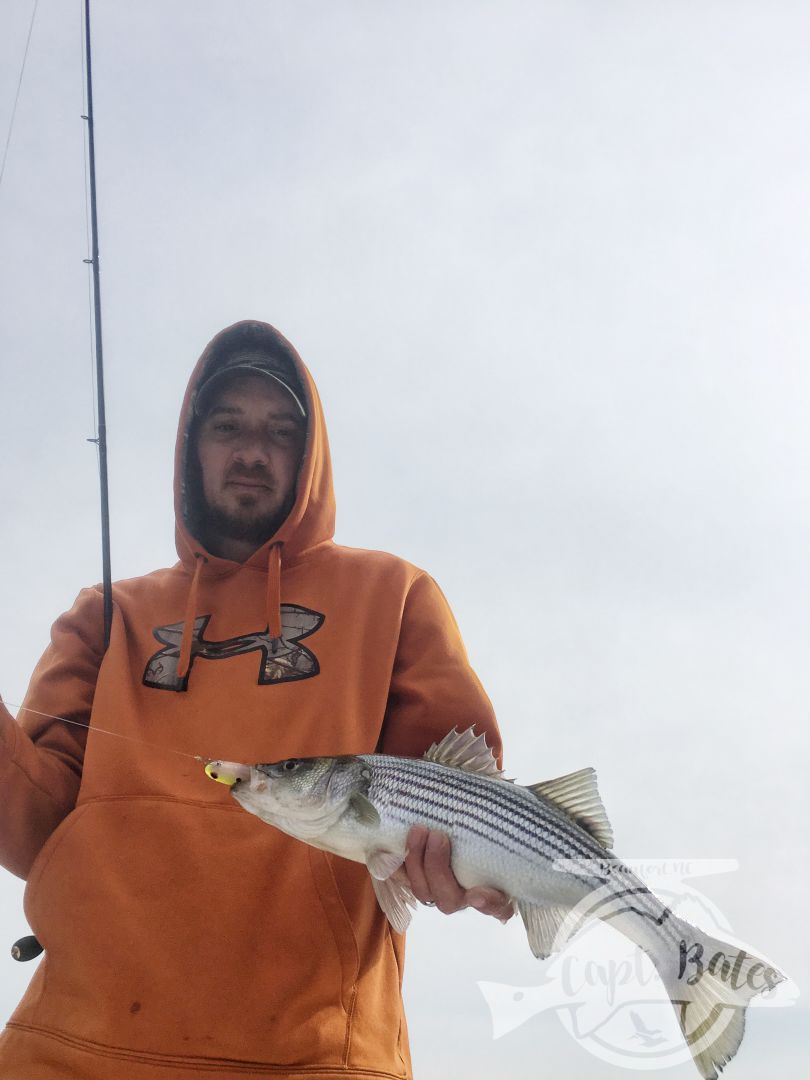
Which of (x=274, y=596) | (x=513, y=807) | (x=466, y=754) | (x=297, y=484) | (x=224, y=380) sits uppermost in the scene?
(x=224, y=380)

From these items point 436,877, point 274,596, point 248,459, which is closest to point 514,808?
point 436,877

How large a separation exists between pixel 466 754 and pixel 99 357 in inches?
133

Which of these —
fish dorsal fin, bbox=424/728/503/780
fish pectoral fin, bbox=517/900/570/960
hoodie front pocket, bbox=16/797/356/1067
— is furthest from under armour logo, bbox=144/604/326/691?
fish pectoral fin, bbox=517/900/570/960

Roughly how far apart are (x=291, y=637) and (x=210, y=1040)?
1824 mm

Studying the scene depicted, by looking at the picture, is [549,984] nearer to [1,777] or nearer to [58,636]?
[1,777]

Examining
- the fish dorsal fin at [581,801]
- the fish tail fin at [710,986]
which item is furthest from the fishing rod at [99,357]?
the fish tail fin at [710,986]

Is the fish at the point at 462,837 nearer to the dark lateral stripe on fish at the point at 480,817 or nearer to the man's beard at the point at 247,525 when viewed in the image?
the dark lateral stripe on fish at the point at 480,817

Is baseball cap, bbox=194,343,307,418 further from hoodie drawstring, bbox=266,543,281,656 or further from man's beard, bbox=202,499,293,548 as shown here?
hoodie drawstring, bbox=266,543,281,656

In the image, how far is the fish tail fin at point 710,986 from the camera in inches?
130

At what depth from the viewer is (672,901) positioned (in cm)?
366

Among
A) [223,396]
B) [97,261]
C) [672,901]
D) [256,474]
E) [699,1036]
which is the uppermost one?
[97,261]

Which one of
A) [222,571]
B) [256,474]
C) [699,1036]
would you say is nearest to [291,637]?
[222,571]

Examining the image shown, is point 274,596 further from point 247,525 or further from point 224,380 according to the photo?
point 224,380

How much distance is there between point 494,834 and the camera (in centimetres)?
380
